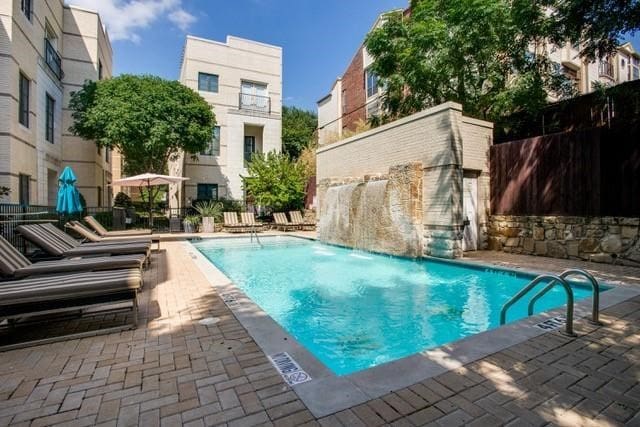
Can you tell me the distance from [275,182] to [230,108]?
721 centimetres

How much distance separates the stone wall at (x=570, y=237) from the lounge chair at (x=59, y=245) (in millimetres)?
8316

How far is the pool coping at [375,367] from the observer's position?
2016 mm

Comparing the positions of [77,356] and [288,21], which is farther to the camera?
[288,21]

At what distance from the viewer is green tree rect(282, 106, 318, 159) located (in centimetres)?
3077

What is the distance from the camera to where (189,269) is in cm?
640

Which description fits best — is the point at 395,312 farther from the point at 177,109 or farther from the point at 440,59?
the point at 177,109

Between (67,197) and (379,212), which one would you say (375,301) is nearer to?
(379,212)

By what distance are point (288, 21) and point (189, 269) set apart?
17.3 metres

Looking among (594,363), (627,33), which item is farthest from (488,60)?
(594,363)

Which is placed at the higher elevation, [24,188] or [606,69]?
[606,69]

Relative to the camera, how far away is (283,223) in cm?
1584

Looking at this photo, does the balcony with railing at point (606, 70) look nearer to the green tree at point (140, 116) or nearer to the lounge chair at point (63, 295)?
the green tree at point (140, 116)

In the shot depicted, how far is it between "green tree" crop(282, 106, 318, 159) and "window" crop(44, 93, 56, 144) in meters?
17.5

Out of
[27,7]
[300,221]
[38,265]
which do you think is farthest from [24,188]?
[300,221]
